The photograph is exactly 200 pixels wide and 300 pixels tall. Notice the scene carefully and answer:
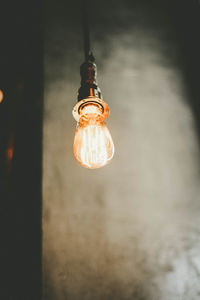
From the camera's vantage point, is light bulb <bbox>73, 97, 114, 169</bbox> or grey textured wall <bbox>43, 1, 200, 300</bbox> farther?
Answer: grey textured wall <bbox>43, 1, 200, 300</bbox>

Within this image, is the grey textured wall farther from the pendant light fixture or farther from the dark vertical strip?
the pendant light fixture

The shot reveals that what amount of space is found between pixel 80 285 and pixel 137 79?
151cm

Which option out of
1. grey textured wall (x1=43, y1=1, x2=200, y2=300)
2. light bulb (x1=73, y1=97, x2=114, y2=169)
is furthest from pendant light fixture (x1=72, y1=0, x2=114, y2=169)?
grey textured wall (x1=43, y1=1, x2=200, y2=300)

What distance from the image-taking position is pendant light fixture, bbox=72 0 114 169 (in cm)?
86

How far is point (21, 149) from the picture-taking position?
5.20ft

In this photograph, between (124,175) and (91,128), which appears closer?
(91,128)

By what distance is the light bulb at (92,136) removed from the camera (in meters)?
0.86

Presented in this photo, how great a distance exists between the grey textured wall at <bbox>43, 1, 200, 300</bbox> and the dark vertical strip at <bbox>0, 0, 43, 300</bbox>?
67mm

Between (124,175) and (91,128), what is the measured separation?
2.45 feet

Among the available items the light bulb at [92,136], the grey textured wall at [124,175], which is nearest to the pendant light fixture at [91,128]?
the light bulb at [92,136]

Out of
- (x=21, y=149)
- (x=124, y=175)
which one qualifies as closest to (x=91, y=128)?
(x=124, y=175)

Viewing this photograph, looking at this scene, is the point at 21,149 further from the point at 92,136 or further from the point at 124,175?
the point at 92,136

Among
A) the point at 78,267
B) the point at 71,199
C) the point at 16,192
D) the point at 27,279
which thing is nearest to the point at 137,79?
the point at 71,199

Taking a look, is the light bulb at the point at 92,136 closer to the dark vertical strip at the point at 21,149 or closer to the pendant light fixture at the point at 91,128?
the pendant light fixture at the point at 91,128
